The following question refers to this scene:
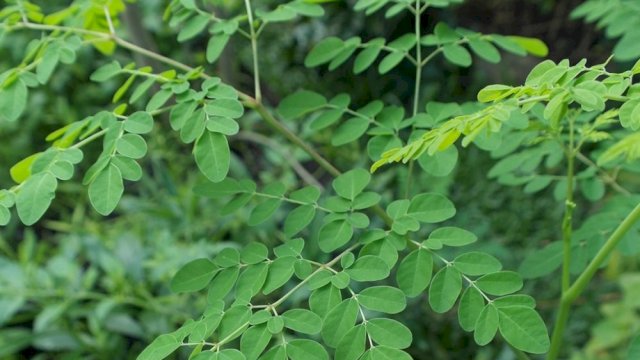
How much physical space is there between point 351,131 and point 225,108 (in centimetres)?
34

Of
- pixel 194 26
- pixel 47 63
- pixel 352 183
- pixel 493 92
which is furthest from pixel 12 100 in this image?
pixel 493 92

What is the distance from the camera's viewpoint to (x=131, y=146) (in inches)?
46.4

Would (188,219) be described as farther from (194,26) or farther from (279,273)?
(279,273)

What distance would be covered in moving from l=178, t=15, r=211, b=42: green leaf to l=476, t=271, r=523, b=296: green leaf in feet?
2.33

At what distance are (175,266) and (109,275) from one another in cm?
31

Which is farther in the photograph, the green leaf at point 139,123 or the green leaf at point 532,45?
the green leaf at point 532,45

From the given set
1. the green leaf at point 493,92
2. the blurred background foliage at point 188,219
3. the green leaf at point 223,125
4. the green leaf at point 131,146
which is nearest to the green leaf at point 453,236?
the green leaf at point 493,92

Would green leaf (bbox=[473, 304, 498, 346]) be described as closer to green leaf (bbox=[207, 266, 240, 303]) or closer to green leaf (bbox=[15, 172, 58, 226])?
green leaf (bbox=[207, 266, 240, 303])

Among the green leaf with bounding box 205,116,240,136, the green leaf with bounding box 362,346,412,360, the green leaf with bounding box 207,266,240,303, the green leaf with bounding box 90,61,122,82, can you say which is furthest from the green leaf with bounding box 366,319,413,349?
the green leaf with bounding box 90,61,122,82

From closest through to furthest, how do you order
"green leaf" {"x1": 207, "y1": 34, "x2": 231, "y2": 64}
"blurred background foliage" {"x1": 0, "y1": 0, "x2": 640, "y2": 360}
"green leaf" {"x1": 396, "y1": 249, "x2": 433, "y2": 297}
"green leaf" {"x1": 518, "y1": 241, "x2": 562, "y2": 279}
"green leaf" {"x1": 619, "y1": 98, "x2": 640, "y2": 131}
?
"green leaf" {"x1": 619, "y1": 98, "x2": 640, "y2": 131} < "green leaf" {"x1": 396, "y1": 249, "x2": 433, "y2": 297} < "green leaf" {"x1": 207, "y1": 34, "x2": 231, "y2": 64} < "green leaf" {"x1": 518, "y1": 241, "x2": 562, "y2": 279} < "blurred background foliage" {"x1": 0, "y1": 0, "x2": 640, "y2": 360}

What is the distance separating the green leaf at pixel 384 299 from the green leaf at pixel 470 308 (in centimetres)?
9

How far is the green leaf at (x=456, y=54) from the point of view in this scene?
1.53 m

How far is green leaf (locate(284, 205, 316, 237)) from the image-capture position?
1328 mm

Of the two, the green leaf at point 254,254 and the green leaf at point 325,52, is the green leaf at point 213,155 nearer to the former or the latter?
the green leaf at point 254,254
